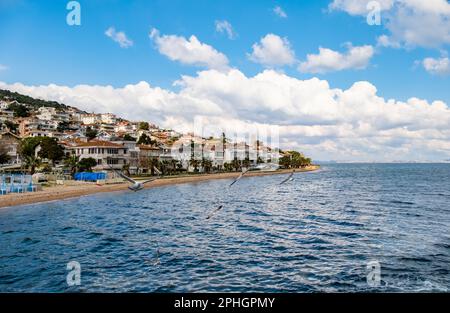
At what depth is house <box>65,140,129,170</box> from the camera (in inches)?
3839

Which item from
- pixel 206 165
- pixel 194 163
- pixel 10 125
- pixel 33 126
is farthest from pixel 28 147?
pixel 10 125

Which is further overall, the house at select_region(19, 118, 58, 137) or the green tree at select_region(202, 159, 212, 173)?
the house at select_region(19, 118, 58, 137)

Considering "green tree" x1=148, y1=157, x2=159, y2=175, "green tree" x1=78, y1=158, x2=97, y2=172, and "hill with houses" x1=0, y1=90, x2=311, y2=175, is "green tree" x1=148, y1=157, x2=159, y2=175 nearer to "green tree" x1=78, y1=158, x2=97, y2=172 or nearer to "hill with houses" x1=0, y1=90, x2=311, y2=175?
"hill with houses" x1=0, y1=90, x2=311, y2=175

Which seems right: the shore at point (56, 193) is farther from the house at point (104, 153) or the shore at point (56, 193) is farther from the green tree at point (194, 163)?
the green tree at point (194, 163)

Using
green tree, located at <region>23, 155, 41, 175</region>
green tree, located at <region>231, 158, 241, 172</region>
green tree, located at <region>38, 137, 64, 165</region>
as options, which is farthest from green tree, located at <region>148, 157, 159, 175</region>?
green tree, located at <region>231, 158, 241, 172</region>

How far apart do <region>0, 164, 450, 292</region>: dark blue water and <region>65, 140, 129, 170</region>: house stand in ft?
166

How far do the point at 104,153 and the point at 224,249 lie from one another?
77.4 meters

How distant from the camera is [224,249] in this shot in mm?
26891

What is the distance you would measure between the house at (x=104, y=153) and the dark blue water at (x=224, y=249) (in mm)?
50453

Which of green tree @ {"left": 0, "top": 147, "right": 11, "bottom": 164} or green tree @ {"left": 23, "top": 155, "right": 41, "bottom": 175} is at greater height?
green tree @ {"left": 0, "top": 147, "right": 11, "bottom": 164}

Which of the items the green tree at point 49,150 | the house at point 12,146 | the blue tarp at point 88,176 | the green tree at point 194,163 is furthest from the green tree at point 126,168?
the green tree at point 194,163

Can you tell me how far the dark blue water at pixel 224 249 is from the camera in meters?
19.5

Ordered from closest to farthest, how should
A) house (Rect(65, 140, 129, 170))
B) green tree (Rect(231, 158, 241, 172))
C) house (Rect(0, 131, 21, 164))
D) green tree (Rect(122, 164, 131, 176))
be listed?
house (Rect(65, 140, 129, 170)) < green tree (Rect(122, 164, 131, 176)) < house (Rect(0, 131, 21, 164)) < green tree (Rect(231, 158, 241, 172))
